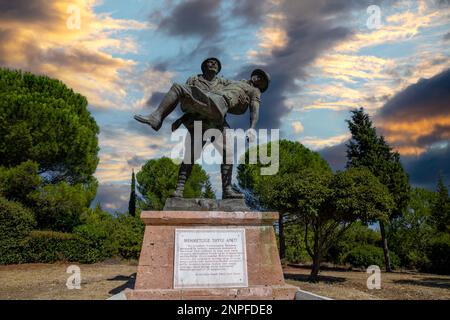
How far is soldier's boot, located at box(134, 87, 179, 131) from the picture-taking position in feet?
23.9

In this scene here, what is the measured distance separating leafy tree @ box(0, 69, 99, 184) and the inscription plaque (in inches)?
692

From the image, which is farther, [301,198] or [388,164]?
[388,164]

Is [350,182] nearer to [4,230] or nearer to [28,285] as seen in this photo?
[28,285]

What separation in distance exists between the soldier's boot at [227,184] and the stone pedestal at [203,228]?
1.97ft

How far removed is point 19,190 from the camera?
19938mm

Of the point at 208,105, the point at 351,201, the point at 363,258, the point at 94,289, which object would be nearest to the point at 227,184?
the point at 208,105

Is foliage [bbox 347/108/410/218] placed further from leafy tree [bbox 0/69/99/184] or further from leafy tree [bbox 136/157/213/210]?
leafy tree [bbox 0/69/99/184]

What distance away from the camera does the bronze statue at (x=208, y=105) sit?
7.16 metres

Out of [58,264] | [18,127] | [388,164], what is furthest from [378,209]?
[18,127]

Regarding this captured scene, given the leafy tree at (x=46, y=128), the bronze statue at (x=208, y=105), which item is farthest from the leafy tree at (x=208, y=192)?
the bronze statue at (x=208, y=105)

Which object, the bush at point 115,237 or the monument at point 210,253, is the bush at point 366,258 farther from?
the monument at point 210,253

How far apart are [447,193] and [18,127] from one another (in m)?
25.2

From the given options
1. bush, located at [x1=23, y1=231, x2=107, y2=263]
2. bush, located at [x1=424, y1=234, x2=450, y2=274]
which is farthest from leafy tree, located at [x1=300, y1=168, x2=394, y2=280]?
bush, located at [x1=23, y1=231, x2=107, y2=263]

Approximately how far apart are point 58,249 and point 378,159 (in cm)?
1896
